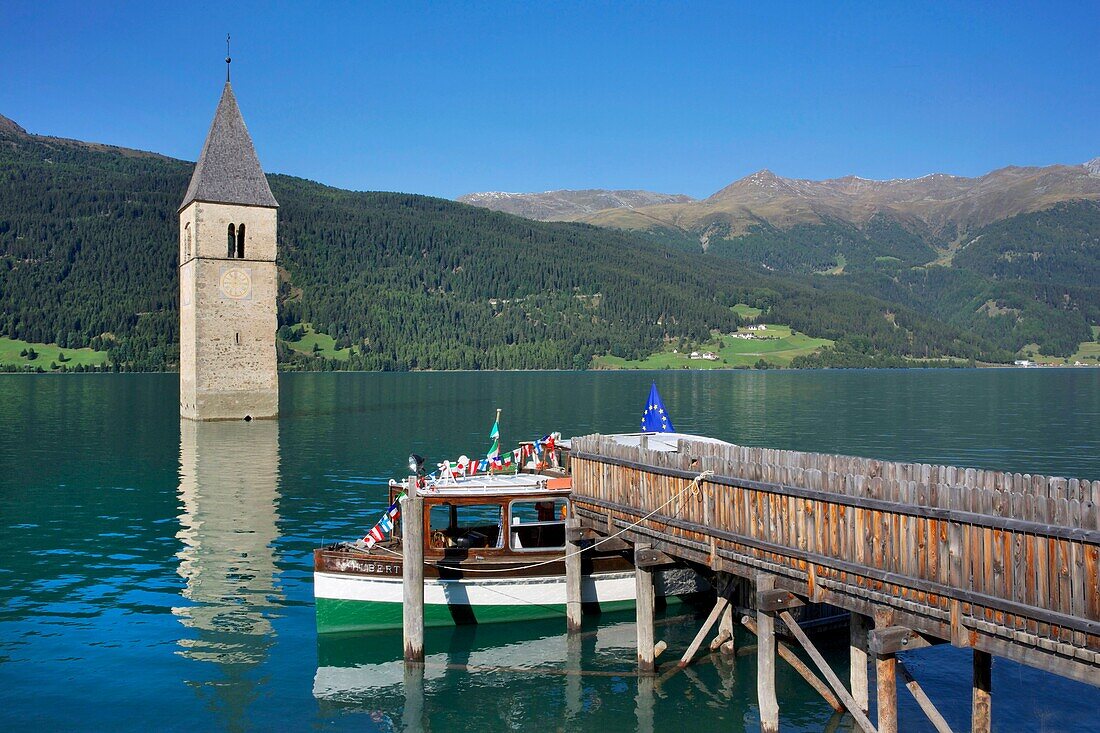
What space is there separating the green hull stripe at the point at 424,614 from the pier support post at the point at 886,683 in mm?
10599

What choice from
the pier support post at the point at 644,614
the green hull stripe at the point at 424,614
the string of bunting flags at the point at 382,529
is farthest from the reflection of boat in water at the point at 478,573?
the pier support post at the point at 644,614

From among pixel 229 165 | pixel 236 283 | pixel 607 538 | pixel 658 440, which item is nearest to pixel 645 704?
pixel 607 538

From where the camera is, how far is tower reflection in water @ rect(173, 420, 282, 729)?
69.5 ft

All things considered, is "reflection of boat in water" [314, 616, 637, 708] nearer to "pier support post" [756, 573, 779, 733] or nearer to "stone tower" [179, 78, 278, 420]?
"pier support post" [756, 573, 779, 733]

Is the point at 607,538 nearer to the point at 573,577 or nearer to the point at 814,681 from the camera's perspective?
the point at 573,577

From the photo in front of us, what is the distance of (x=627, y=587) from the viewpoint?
81.5 ft

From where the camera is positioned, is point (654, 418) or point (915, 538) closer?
point (915, 538)

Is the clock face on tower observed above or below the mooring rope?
above

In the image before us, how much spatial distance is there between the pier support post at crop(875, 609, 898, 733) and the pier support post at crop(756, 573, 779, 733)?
2.25m

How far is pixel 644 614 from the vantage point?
20500 mm

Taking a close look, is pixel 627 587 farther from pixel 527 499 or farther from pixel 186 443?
pixel 186 443

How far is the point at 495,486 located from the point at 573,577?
129 inches

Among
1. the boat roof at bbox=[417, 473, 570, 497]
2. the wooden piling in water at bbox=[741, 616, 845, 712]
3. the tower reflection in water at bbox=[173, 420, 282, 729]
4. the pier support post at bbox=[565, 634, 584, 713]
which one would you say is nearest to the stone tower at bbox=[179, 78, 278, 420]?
the tower reflection in water at bbox=[173, 420, 282, 729]

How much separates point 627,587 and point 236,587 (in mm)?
12268
